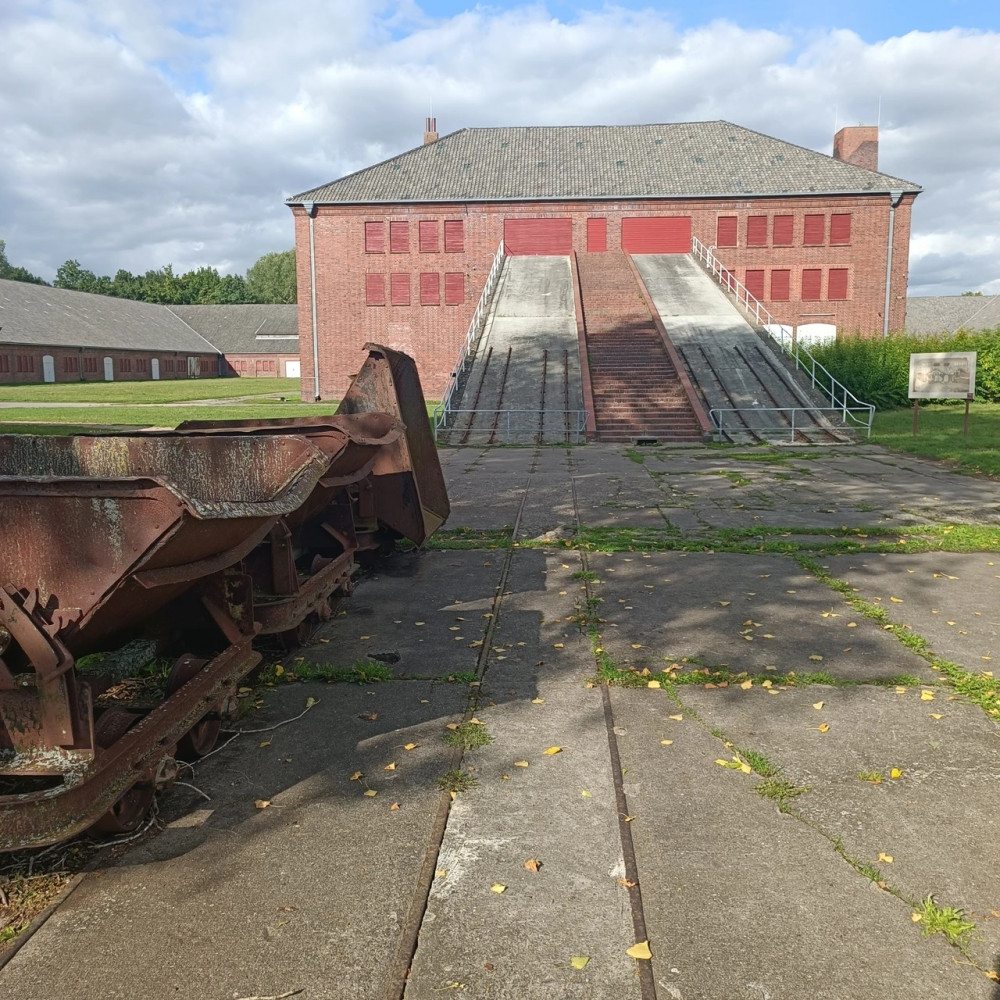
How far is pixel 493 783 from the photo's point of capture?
150 inches

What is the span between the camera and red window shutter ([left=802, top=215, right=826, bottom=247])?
38.3 metres

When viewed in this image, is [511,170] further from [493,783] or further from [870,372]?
[493,783]

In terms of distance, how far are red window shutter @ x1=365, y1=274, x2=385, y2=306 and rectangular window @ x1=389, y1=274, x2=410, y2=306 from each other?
0.36 meters

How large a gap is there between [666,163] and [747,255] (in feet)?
20.2

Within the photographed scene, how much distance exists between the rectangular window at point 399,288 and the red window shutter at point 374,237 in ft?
4.41

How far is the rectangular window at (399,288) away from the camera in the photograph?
129ft

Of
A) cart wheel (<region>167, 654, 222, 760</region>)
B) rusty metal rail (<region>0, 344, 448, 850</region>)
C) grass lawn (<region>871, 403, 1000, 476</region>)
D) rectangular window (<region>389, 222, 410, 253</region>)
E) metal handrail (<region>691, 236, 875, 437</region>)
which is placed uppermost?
rectangular window (<region>389, 222, 410, 253</region>)

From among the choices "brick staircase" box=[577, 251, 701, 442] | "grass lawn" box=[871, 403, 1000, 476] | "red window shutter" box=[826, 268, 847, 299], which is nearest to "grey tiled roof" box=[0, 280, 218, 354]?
"brick staircase" box=[577, 251, 701, 442]

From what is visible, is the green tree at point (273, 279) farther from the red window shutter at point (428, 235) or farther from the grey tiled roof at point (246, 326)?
the red window shutter at point (428, 235)

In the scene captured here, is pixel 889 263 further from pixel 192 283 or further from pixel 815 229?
pixel 192 283

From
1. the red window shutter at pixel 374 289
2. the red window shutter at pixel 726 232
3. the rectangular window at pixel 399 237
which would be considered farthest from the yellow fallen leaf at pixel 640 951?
the red window shutter at pixel 726 232

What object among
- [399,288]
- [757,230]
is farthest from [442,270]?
[757,230]

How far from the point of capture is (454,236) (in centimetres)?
3969

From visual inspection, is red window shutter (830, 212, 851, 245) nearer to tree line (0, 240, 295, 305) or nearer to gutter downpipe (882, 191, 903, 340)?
gutter downpipe (882, 191, 903, 340)
